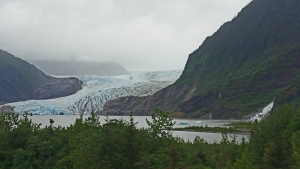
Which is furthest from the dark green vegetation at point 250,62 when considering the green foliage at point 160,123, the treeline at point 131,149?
the green foliage at point 160,123

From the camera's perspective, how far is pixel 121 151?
13711 millimetres

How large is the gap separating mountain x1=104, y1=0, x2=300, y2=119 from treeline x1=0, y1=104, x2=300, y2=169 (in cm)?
8167

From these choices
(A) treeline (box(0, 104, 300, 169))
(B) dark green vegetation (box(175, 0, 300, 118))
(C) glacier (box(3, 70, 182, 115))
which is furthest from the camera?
(C) glacier (box(3, 70, 182, 115))

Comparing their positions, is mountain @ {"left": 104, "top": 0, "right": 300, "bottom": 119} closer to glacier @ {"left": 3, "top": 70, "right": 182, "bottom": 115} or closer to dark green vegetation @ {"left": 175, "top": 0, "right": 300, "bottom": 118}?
dark green vegetation @ {"left": 175, "top": 0, "right": 300, "bottom": 118}

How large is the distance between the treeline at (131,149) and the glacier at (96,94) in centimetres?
9609

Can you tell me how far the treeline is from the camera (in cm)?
1374

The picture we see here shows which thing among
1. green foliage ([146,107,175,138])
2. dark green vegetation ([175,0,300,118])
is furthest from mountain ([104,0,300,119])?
green foliage ([146,107,175,138])

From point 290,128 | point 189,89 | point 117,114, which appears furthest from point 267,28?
point 290,128

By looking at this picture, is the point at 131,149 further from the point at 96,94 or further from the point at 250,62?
the point at 250,62

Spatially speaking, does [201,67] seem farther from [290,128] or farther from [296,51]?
[290,128]

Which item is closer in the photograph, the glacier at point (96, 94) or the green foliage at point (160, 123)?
the green foliage at point (160, 123)

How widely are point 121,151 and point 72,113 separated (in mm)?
120315

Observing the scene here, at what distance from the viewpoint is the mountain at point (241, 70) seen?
113 meters

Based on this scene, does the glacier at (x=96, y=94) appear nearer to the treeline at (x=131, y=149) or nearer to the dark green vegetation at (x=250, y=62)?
the dark green vegetation at (x=250, y=62)
